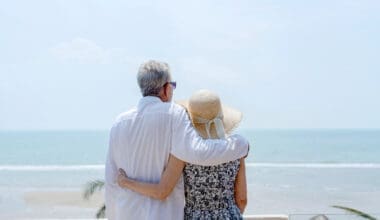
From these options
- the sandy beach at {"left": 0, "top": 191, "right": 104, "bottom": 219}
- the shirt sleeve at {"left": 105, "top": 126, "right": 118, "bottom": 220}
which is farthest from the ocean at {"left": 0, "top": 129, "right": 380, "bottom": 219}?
the shirt sleeve at {"left": 105, "top": 126, "right": 118, "bottom": 220}

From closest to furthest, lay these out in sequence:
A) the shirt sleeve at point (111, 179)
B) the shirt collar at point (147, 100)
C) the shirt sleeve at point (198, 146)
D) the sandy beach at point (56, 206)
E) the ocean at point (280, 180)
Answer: the shirt sleeve at point (198, 146) < the shirt collar at point (147, 100) < the shirt sleeve at point (111, 179) < the sandy beach at point (56, 206) < the ocean at point (280, 180)

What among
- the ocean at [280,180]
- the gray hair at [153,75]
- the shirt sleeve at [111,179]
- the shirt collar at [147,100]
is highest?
the gray hair at [153,75]

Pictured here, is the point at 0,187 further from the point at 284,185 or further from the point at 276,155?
the point at 276,155

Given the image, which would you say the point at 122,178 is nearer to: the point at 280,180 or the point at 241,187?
the point at 241,187

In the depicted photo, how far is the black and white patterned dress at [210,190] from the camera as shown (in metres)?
2.45

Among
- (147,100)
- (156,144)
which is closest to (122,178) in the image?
(156,144)

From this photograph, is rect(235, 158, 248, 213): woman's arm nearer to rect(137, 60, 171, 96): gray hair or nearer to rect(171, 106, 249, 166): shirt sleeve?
rect(171, 106, 249, 166): shirt sleeve

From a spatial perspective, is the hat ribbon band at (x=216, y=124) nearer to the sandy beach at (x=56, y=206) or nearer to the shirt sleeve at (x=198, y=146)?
the shirt sleeve at (x=198, y=146)

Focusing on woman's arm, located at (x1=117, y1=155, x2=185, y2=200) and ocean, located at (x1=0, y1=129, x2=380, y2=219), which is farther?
ocean, located at (x1=0, y1=129, x2=380, y2=219)

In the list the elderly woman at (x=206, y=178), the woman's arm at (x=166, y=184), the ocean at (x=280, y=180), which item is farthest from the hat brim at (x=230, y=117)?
the ocean at (x=280, y=180)

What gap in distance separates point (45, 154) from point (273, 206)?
79.8 feet

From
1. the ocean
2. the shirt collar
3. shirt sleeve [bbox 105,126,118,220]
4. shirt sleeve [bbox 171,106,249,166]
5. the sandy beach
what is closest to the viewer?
shirt sleeve [bbox 171,106,249,166]

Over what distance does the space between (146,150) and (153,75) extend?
274 millimetres

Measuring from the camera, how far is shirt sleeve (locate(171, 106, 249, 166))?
2367 millimetres
